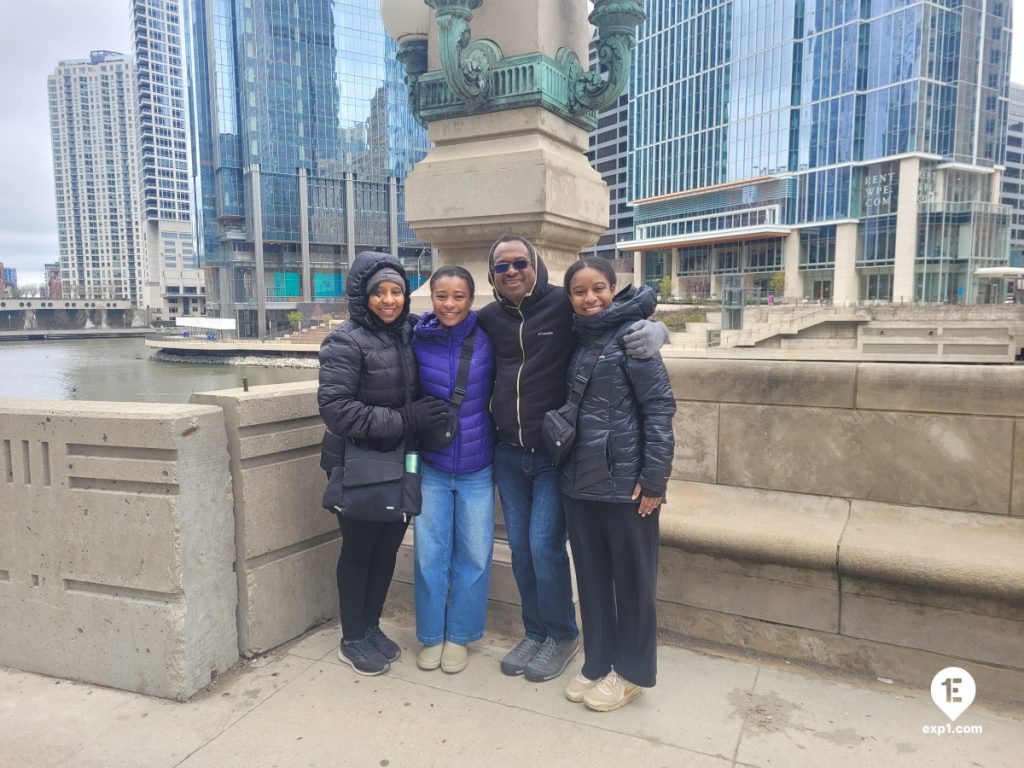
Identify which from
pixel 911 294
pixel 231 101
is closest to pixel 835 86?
pixel 911 294

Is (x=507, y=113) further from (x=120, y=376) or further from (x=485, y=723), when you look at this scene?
(x=120, y=376)

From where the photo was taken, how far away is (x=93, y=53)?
172750 millimetres

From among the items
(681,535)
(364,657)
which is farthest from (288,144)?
(681,535)

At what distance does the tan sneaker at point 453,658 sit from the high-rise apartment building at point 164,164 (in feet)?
471

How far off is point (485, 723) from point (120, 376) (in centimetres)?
5526

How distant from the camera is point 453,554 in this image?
10.9ft

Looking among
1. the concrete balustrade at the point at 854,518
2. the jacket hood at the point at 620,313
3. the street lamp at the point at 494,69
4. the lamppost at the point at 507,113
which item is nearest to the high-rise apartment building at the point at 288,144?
the street lamp at the point at 494,69

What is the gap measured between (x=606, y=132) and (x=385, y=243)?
36.8m

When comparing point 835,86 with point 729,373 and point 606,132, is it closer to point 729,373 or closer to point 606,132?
point 606,132

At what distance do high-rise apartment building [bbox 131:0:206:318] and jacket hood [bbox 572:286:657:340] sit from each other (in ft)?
473

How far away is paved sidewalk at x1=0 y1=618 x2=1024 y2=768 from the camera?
2.52 meters

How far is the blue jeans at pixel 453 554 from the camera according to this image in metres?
3.17

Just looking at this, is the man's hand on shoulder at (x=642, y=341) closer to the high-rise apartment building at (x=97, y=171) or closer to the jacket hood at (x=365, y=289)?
the jacket hood at (x=365, y=289)

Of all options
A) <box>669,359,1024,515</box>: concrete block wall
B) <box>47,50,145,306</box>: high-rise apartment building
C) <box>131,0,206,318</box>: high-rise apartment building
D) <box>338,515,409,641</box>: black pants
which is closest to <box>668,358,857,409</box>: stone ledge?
<box>669,359,1024,515</box>: concrete block wall
